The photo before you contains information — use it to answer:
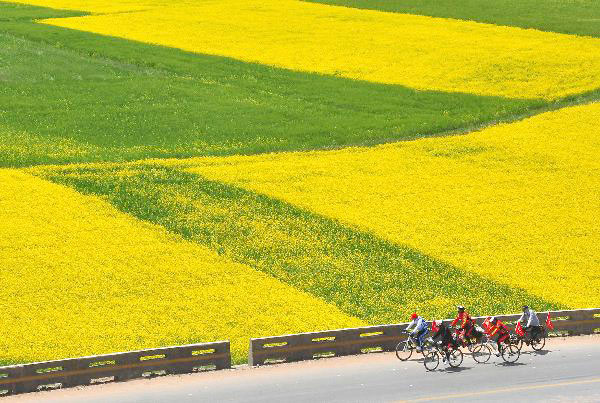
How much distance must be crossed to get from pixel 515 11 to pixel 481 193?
41.2 metres

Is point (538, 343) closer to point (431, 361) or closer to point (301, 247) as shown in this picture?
point (431, 361)

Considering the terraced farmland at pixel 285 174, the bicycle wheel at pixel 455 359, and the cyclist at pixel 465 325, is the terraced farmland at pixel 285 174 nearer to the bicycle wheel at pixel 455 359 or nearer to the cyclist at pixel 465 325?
the bicycle wheel at pixel 455 359

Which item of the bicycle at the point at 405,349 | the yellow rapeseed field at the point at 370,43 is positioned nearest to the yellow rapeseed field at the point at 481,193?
the bicycle at the point at 405,349

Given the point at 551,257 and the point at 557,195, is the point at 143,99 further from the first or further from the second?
the point at 551,257

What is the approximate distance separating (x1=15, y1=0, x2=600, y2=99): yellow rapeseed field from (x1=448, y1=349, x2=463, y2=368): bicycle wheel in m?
33.7

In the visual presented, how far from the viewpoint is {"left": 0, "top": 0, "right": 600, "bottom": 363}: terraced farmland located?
39.2 m

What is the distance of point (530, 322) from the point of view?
Result: 35.3 meters

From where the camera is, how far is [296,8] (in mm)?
91875

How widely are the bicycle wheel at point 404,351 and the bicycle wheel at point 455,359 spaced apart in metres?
1.22

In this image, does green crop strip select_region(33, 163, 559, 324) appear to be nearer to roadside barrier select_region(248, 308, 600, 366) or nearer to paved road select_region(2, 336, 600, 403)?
roadside barrier select_region(248, 308, 600, 366)

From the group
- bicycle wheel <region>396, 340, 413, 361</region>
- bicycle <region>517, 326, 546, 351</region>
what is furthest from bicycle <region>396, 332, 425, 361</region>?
bicycle <region>517, 326, 546, 351</region>

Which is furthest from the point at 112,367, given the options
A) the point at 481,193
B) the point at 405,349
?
the point at 481,193

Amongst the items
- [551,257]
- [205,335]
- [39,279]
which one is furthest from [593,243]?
[39,279]

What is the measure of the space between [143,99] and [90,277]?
82.7 feet
